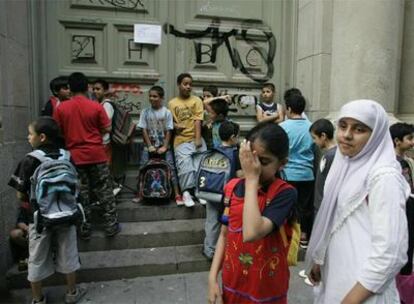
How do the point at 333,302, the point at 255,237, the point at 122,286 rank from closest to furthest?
the point at 255,237
the point at 333,302
the point at 122,286

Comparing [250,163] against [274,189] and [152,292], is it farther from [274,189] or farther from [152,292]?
[152,292]

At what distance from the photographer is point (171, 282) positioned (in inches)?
161

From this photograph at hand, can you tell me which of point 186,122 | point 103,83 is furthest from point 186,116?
point 103,83

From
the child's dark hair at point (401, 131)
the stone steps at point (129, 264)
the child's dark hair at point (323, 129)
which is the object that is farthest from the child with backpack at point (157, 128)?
the child's dark hair at point (401, 131)

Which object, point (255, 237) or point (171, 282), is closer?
point (255, 237)

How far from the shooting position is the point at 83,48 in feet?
17.6

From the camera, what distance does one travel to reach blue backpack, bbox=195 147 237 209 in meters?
4.11

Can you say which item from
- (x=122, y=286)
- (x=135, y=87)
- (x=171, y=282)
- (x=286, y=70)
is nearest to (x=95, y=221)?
(x=122, y=286)

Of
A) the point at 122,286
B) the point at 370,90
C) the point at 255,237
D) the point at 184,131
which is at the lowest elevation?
the point at 122,286

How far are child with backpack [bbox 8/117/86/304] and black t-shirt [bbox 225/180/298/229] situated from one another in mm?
2265

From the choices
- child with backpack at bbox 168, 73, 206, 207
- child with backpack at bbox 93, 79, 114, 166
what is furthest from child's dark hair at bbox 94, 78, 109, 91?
child with backpack at bbox 168, 73, 206, 207

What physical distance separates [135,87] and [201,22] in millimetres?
1463

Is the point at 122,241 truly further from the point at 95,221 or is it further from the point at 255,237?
the point at 255,237

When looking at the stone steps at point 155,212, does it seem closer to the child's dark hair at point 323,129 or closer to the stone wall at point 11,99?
the stone wall at point 11,99
